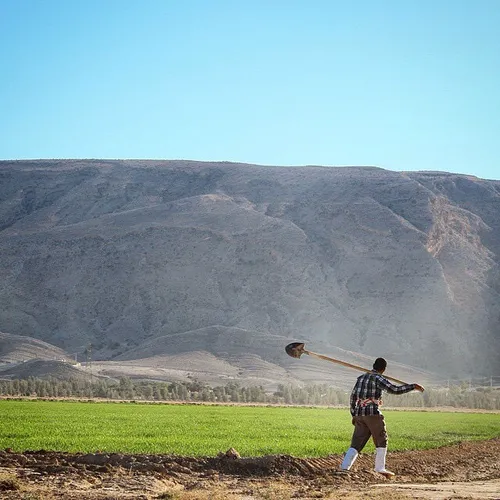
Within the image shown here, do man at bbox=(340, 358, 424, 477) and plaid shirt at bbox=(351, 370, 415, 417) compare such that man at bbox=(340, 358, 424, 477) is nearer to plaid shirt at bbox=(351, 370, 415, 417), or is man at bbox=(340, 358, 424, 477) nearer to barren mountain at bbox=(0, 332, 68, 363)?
plaid shirt at bbox=(351, 370, 415, 417)

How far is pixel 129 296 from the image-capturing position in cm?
11600

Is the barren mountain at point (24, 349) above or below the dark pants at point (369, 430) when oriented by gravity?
below

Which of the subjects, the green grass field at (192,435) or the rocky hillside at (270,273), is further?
the rocky hillside at (270,273)

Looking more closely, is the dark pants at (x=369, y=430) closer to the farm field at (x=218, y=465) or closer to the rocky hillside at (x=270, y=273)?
the farm field at (x=218, y=465)

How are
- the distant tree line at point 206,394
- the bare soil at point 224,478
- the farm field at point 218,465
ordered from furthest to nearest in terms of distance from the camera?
the distant tree line at point 206,394
the farm field at point 218,465
the bare soil at point 224,478

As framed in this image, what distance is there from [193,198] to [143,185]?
20279mm

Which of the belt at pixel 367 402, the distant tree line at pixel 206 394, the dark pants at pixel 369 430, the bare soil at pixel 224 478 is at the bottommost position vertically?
the distant tree line at pixel 206 394

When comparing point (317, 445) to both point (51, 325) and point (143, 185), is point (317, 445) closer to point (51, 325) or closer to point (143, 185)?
point (51, 325)

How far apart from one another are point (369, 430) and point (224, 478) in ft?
8.33

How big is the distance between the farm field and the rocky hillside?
6957cm

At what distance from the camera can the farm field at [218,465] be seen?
1378 centimetres

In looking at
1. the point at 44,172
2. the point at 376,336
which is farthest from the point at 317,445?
the point at 44,172

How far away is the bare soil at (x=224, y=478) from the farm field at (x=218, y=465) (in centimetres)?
2

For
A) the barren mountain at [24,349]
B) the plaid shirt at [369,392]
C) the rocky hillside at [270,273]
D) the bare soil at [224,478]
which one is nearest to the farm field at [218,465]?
the bare soil at [224,478]
